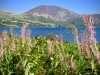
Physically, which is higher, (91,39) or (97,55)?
(91,39)

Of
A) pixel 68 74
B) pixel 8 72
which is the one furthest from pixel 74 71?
pixel 8 72

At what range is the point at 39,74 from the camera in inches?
233

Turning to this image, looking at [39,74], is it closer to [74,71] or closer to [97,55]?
[74,71]

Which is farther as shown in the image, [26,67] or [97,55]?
[26,67]

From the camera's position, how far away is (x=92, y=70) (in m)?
4.50

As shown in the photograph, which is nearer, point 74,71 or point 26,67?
point 74,71

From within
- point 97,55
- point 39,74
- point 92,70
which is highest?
point 97,55

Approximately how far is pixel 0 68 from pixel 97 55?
3146 mm

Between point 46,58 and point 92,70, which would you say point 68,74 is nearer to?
point 92,70

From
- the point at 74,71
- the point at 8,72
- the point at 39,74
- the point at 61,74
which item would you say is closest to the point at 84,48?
the point at 74,71

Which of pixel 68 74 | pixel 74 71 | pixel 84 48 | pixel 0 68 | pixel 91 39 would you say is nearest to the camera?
pixel 91 39

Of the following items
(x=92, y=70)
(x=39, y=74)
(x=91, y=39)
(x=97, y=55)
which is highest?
(x=91, y=39)

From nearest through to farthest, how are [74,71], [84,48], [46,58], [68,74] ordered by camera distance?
[84,48] → [74,71] → [68,74] → [46,58]

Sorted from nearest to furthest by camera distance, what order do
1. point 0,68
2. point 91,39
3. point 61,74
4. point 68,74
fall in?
point 91,39 < point 68,74 < point 61,74 < point 0,68
